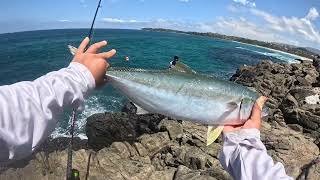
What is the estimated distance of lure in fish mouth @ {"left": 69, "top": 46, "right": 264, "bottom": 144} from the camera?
124 inches

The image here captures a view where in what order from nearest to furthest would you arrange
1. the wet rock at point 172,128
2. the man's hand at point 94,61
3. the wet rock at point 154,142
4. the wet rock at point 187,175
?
the man's hand at point 94,61, the wet rock at point 187,175, the wet rock at point 154,142, the wet rock at point 172,128

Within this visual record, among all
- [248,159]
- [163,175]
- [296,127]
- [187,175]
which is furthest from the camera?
[296,127]

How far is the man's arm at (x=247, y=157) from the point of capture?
2701 millimetres

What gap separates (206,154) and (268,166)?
30.6 ft

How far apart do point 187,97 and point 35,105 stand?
1.60m

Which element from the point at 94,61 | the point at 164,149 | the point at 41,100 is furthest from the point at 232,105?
the point at 164,149

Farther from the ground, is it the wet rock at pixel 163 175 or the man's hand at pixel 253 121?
the man's hand at pixel 253 121

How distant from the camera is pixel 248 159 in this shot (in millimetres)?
2721

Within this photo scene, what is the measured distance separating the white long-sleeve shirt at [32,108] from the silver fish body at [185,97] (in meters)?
1.06

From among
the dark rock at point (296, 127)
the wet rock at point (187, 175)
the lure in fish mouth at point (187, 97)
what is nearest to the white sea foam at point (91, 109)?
the dark rock at point (296, 127)

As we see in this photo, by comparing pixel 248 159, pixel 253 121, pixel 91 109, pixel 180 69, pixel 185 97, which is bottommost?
pixel 91 109

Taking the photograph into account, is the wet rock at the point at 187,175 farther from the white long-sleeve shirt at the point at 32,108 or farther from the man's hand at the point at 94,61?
the white long-sleeve shirt at the point at 32,108

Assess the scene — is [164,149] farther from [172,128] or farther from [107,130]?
[107,130]

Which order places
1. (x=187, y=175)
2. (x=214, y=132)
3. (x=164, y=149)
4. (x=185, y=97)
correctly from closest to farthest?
(x=214, y=132) < (x=185, y=97) < (x=187, y=175) < (x=164, y=149)
